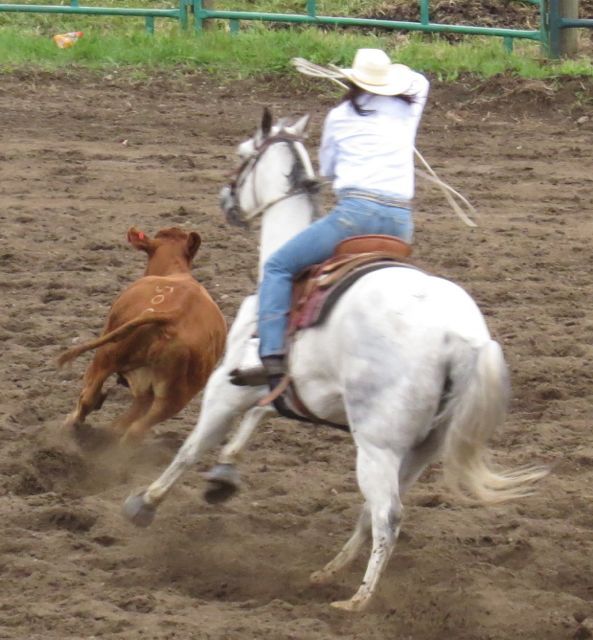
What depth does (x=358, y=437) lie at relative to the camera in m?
4.75

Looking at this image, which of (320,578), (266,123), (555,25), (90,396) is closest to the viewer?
(320,578)

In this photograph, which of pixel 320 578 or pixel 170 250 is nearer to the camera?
pixel 320 578

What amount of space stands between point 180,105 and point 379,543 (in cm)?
830

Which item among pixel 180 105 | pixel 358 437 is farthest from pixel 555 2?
pixel 358 437

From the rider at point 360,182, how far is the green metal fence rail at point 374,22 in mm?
8588

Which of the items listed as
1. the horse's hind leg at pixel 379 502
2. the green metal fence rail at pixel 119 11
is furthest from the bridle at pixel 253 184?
the green metal fence rail at pixel 119 11

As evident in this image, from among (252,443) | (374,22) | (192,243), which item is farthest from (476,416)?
(374,22)

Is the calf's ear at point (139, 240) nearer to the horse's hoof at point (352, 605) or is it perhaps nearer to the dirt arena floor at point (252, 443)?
the dirt arena floor at point (252, 443)

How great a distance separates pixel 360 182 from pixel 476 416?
1.09 m

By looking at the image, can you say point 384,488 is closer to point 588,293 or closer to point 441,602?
point 441,602

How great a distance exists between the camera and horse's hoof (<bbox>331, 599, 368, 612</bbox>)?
15.6 ft

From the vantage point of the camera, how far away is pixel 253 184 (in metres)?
5.68

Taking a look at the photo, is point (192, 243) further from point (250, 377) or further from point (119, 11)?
point (119, 11)

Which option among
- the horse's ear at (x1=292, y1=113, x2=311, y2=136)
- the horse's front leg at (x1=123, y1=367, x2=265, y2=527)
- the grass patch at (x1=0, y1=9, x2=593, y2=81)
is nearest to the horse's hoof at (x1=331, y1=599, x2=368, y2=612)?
the horse's front leg at (x1=123, y1=367, x2=265, y2=527)
